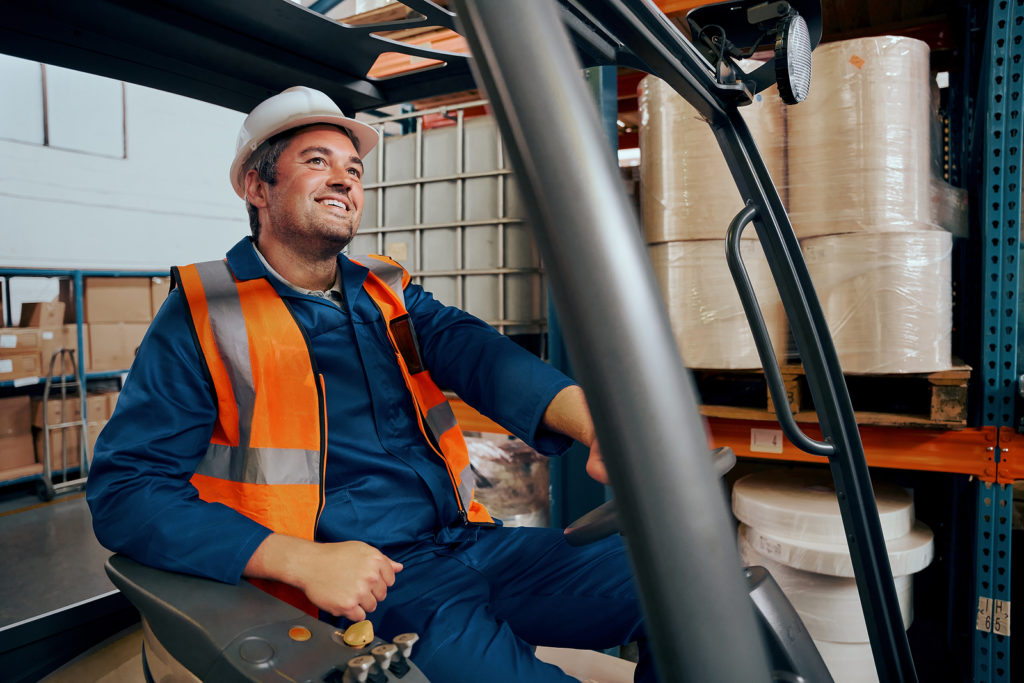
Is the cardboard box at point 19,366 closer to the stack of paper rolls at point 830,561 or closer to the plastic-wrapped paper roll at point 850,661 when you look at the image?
the stack of paper rolls at point 830,561

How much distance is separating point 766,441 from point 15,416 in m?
6.14

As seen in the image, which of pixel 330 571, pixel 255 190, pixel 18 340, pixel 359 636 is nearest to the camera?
pixel 359 636

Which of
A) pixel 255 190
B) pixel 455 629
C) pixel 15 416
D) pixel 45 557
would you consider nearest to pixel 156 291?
pixel 15 416

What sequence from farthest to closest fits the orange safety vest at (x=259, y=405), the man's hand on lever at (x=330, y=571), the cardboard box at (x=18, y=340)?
the cardboard box at (x=18, y=340), the orange safety vest at (x=259, y=405), the man's hand on lever at (x=330, y=571)

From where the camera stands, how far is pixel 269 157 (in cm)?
177

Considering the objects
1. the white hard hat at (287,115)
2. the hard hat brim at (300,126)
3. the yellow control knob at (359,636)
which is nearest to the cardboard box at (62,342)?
the hard hat brim at (300,126)

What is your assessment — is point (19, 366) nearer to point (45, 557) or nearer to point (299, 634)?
point (45, 557)

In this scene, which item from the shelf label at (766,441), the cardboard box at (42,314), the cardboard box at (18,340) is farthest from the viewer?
the cardboard box at (42,314)

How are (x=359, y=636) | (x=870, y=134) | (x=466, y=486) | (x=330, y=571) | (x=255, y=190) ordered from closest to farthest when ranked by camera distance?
(x=359, y=636), (x=330, y=571), (x=466, y=486), (x=255, y=190), (x=870, y=134)

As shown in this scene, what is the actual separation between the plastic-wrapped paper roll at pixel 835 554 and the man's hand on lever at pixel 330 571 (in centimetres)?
144

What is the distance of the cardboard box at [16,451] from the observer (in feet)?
17.9

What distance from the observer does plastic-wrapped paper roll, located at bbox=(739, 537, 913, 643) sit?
206cm

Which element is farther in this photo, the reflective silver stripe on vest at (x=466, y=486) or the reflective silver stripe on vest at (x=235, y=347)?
the reflective silver stripe on vest at (x=466, y=486)

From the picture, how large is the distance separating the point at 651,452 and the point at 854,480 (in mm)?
1291
